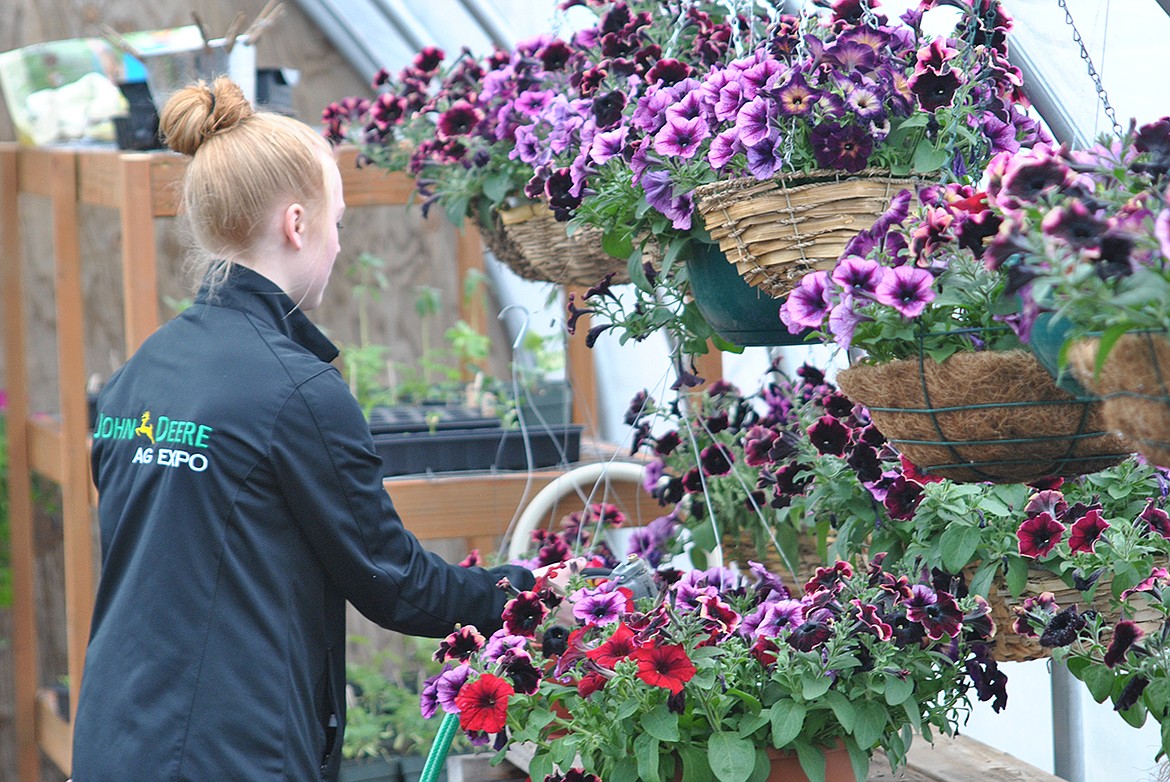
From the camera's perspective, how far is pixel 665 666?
4.10ft

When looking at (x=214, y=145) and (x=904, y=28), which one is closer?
(x=904, y=28)

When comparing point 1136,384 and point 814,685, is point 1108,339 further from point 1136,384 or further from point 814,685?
point 814,685

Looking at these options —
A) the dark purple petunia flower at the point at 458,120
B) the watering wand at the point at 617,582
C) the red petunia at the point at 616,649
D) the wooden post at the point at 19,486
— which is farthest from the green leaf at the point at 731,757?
A: the wooden post at the point at 19,486

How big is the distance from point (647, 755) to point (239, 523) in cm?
50

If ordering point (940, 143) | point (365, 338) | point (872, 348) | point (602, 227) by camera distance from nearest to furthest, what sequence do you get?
point (872, 348) → point (940, 143) → point (602, 227) → point (365, 338)

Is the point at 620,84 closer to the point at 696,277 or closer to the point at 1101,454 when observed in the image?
the point at 696,277

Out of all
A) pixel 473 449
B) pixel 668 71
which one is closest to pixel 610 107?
pixel 668 71

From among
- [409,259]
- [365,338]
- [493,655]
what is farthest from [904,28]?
[409,259]

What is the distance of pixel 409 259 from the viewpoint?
163 inches

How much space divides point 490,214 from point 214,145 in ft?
1.49

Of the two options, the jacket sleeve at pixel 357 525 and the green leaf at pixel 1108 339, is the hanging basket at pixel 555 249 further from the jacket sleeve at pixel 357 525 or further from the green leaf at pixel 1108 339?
the green leaf at pixel 1108 339

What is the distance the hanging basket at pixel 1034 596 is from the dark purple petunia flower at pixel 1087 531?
0.04m

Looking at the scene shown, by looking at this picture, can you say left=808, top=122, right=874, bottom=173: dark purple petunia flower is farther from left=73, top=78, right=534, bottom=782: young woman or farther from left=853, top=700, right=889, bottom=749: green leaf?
left=73, top=78, right=534, bottom=782: young woman

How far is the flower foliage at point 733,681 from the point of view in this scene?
1248 mm
